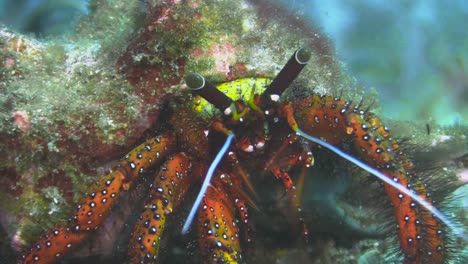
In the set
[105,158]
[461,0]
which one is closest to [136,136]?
[105,158]

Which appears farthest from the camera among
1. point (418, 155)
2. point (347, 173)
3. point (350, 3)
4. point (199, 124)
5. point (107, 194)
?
point (350, 3)

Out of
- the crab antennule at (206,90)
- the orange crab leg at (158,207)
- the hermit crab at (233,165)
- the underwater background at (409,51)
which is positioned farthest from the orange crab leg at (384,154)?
the underwater background at (409,51)

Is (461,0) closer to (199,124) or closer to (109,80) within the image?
(199,124)

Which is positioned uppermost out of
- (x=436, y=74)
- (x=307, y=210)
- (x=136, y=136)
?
(x=436, y=74)

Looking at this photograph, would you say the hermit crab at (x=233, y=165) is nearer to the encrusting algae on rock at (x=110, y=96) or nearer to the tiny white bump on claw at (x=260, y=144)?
the tiny white bump on claw at (x=260, y=144)

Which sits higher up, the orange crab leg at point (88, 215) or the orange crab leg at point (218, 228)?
the orange crab leg at point (218, 228)

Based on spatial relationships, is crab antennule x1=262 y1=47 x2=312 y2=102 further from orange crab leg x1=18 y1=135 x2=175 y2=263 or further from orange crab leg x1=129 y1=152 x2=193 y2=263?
orange crab leg x1=18 y1=135 x2=175 y2=263

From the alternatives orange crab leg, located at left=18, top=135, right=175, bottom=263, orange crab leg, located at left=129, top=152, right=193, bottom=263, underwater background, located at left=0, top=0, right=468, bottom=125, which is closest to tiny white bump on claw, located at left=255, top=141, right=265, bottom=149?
orange crab leg, located at left=129, top=152, right=193, bottom=263
